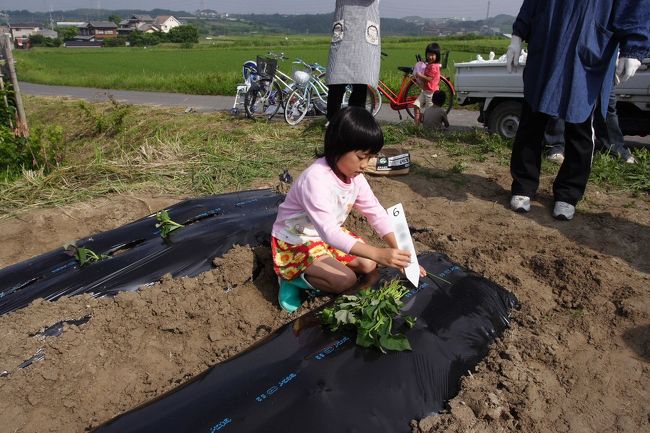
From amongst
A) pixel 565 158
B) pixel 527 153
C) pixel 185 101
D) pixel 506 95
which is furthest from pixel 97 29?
pixel 565 158

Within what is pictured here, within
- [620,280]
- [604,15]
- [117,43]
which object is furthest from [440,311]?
[117,43]

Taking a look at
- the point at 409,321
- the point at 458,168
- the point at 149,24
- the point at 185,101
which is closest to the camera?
the point at 409,321

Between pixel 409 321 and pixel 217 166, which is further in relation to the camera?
pixel 217 166

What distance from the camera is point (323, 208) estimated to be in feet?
6.86

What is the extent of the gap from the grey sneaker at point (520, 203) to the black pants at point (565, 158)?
35 mm

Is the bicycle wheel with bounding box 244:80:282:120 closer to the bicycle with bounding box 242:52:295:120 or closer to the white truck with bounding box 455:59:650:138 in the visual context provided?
the bicycle with bounding box 242:52:295:120

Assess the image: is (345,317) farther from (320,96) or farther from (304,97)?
(320,96)

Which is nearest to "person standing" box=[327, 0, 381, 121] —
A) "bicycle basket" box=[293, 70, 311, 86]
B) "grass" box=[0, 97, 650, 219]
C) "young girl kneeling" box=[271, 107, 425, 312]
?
"grass" box=[0, 97, 650, 219]

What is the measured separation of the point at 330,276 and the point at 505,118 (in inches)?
163

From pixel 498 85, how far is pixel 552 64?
103 inches

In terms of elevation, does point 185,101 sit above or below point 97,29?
below

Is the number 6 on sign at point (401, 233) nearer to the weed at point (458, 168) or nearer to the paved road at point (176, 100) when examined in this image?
the weed at point (458, 168)

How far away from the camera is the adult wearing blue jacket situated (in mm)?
2828

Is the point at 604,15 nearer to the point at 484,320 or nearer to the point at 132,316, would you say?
the point at 484,320
